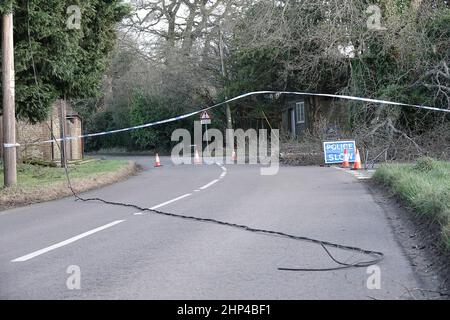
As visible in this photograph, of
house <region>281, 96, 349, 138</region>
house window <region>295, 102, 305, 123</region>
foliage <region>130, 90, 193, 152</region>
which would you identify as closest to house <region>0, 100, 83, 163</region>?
house <region>281, 96, 349, 138</region>

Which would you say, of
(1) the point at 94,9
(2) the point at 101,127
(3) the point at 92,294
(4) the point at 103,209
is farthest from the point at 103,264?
(2) the point at 101,127

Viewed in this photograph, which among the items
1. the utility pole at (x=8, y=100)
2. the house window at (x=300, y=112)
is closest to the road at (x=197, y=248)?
the utility pole at (x=8, y=100)

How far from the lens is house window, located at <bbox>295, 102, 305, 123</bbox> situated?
37406 mm

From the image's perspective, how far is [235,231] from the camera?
859 centimetres

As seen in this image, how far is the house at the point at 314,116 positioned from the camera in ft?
84.1

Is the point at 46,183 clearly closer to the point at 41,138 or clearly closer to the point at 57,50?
the point at 57,50

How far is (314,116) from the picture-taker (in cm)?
3425

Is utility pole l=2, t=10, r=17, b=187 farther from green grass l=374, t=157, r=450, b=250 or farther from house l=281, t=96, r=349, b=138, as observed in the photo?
house l=281, t=96, r=349, b=138

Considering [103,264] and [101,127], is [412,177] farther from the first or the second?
[101,127]

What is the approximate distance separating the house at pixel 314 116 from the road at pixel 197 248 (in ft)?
40.0

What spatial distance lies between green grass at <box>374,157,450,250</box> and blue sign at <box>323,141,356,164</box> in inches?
269

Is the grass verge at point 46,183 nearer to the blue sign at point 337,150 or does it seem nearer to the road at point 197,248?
the road at point 197,248

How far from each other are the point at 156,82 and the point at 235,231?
35.9 meters

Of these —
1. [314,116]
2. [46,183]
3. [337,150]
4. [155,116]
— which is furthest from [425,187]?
[155,116]
